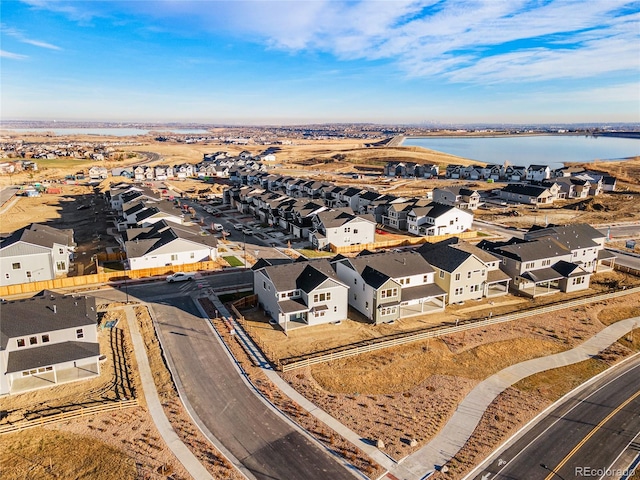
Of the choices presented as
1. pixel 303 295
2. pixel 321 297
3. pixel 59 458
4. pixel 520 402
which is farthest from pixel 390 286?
pixel 59 458

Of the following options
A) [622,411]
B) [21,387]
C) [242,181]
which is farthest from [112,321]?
[242,181]

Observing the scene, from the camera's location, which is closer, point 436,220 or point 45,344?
point 45,344

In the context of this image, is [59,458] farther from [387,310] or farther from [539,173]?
[539,173]

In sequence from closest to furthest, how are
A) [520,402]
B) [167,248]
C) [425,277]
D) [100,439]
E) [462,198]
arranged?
[100,439], [520,402], [425,277], [167,248], [462,198]

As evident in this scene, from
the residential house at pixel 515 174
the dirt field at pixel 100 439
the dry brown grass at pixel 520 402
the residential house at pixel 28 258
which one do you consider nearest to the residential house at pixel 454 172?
the residential house at pixel 515 174

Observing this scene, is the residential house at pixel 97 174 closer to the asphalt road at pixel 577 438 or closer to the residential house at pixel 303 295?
the residential house at pixel 303 295

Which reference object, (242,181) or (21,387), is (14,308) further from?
(242,181)
